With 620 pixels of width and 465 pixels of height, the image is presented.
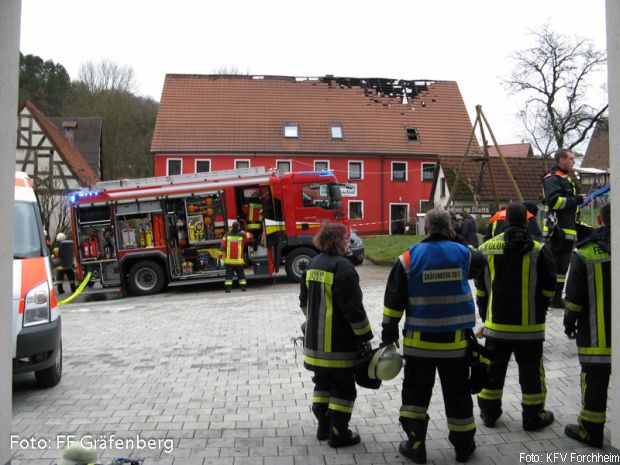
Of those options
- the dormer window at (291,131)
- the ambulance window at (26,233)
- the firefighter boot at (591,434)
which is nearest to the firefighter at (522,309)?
the firefighter boot at (591,434)

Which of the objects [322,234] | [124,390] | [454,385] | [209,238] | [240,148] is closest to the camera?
[454,385]

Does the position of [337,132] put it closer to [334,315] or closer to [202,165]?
[202,165]

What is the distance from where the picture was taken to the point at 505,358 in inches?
190

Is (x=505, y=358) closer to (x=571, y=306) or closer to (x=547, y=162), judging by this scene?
(x=571, y=306)

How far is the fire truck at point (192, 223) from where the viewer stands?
16.1 m

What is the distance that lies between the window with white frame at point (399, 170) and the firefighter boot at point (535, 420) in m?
35.2

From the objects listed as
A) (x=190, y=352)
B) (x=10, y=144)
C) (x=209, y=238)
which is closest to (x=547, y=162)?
(x=209, y=238)

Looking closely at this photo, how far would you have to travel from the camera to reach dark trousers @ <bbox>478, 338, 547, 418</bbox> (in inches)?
186

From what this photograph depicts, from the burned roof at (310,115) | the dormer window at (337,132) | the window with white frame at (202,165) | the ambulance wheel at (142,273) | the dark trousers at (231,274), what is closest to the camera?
the dark trousers at (231,274)

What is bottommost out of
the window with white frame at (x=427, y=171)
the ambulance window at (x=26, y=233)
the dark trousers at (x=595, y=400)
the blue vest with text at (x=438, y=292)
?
the dark trousers at (x=595, y=400)

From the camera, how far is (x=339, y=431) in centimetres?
455

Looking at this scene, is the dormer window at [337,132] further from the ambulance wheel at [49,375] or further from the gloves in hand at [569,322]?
the gloves in hand at [569,322]

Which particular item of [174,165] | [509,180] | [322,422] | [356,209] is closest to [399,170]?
[356,209]

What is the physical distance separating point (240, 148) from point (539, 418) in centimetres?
3486
